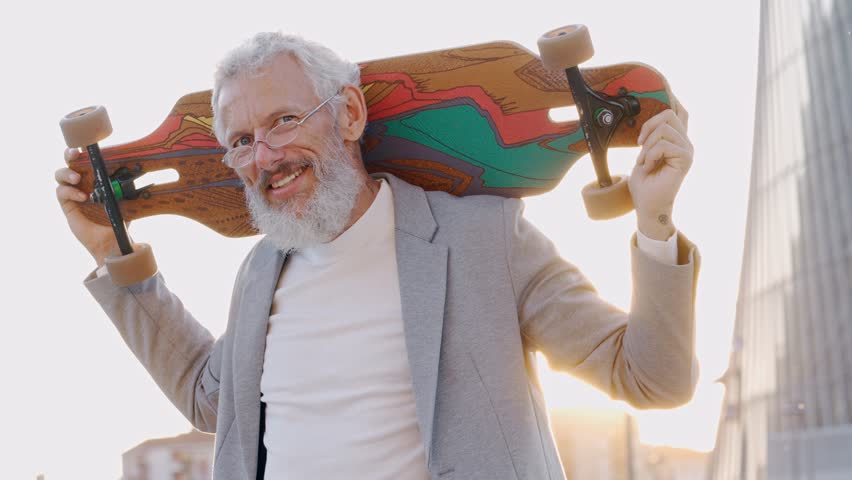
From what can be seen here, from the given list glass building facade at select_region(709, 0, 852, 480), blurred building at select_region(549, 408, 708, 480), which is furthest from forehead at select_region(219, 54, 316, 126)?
blurred building at select_region(549, 408, 708, 480)

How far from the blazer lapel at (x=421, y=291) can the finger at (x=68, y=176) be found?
70cm

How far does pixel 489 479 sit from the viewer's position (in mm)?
1499

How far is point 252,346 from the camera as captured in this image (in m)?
1.72

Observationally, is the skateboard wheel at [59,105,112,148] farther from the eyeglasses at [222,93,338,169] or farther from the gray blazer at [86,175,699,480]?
the gray blazer at [86,175,699,480]

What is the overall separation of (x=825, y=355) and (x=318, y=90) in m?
5.57

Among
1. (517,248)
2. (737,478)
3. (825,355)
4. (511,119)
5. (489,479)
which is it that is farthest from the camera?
(737,478)

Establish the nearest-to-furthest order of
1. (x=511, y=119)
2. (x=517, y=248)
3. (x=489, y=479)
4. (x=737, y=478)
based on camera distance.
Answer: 1. (x=489, y=479)
2. (x=517, y=248)
3. (x=511, y=119)
4. (x=737, y=478)

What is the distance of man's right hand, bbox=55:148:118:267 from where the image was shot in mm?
1986

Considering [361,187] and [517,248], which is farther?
[361,187]

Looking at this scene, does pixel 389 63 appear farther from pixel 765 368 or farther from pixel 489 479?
pixel 765 368

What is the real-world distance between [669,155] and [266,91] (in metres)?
0.70

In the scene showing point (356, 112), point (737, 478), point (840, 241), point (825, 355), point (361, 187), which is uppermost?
point (356, 112)

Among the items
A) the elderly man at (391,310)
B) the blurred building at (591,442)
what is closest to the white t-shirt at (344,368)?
the elderly man at (391,310)

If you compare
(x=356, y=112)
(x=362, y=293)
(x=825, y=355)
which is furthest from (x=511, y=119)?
(x=825, y=355)
